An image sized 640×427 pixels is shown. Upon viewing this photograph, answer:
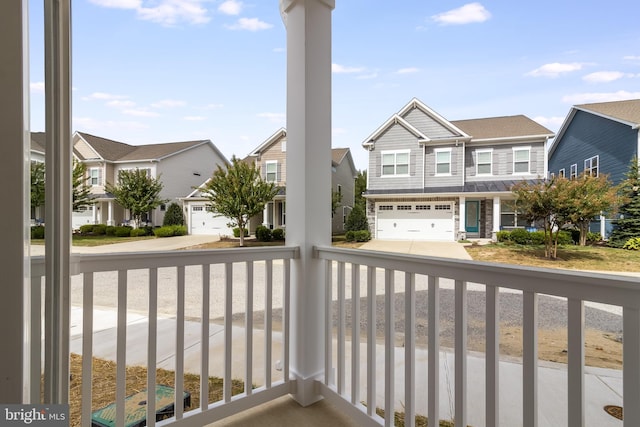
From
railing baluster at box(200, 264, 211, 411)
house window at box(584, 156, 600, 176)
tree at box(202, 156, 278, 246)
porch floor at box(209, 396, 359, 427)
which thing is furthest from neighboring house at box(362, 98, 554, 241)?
porch floor at box(209, 396, 359, 427)

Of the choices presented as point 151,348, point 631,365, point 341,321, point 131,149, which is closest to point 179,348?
point 151,348

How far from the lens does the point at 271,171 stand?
6.57ft

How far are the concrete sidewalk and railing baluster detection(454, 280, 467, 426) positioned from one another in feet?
1.48

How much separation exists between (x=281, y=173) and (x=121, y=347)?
1.21 meters

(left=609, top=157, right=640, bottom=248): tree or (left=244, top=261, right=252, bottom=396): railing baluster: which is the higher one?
(left=609, top=157, right=640, bottom=248): tree

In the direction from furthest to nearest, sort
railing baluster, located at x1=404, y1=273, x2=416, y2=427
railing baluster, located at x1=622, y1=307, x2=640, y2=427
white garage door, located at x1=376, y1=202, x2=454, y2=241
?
railing baluster, located at x1=404, y1=273, x2=416, y2=427
white garage door, located at x1=376, y1=202, x2=454, y2=241
railing baluster, located at x1=622, y1=307, x2=640, y2=427

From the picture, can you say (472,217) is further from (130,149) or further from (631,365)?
(130,149)

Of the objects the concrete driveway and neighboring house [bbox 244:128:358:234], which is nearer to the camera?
the concrete driveway

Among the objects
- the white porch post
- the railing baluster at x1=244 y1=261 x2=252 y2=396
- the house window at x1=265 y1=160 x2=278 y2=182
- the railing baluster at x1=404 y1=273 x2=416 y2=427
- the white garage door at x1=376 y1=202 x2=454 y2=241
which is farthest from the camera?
the house window at x1=265 y1=160 x2=278 y2=182

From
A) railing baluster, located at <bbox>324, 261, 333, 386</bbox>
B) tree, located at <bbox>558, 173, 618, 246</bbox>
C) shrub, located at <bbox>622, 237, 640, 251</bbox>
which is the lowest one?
railing baluster, located at <bbox>324, 261, 333, 386</bbox>

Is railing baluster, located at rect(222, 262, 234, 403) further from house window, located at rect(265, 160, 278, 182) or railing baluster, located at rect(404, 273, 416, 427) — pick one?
railing baluster, located at rect(404, 273, 416, 427)

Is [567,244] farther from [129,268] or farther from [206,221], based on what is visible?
[129,268]

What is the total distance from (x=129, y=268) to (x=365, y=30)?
1.67 meters

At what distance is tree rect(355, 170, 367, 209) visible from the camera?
160 centimetres
